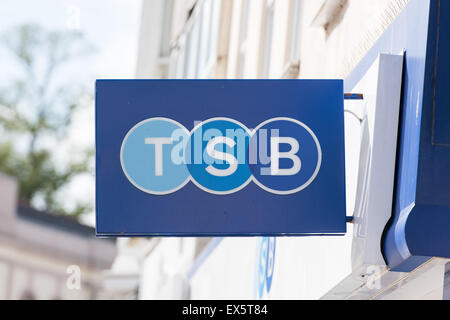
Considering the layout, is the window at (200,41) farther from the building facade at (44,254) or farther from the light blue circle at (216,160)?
the light blue circle at (216,160)

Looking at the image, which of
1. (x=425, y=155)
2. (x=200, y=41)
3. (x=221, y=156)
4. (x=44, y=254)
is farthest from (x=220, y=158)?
(x=44, y=254)

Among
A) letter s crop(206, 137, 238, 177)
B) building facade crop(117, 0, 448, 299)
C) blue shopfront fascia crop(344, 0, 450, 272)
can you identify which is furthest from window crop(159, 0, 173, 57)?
blue shopfront fascia crop(344, 0, 450, 272)

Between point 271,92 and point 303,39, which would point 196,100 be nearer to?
point 271,92

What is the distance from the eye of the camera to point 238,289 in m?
9.29

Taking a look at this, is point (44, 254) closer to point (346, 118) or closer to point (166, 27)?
point (166, 27)

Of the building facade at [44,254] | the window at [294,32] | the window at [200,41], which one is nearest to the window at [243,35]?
the window at [200,41]

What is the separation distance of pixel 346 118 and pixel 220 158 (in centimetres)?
93

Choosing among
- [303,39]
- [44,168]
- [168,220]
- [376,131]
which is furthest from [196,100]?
[44,168]

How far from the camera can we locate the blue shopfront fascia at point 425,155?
12.1 ft

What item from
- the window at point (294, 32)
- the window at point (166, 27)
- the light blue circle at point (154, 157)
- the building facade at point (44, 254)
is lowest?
the building facade at point (44, 254)

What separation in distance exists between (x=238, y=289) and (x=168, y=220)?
5.09 meters

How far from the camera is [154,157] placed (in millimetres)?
4414

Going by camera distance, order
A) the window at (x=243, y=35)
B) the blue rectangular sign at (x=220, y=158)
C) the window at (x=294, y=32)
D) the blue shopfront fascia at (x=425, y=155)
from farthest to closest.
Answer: the window at (x=243, y=35) → the window at (x=294, y=32) → the blue rectangular sign at (x=220, y=158) → the blue shopfront fascia at (x=425, y=155)
